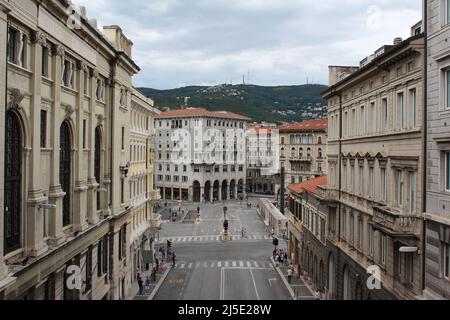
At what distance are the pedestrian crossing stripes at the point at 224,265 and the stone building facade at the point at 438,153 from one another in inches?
1493

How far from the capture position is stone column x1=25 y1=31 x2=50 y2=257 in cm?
2080

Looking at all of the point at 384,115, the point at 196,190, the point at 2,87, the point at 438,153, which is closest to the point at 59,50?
the point at 2,87

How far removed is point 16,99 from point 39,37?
11.3 ft

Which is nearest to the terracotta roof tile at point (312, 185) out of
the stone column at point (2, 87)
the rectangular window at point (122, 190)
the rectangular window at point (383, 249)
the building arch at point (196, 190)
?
the rectangular window at point (122, 190)

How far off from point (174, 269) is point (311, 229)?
664 inches

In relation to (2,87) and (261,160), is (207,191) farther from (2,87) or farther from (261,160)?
(2,87)

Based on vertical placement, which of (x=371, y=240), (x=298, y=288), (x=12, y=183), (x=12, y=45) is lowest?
(x=298, y=288)

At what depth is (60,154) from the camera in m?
25.7

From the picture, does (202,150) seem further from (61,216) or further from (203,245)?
(61,216)

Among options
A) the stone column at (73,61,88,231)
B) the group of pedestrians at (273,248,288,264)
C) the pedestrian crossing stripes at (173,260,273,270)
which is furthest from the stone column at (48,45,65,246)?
the group of pedestrians at (273,248,288,264)

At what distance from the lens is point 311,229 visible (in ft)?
158

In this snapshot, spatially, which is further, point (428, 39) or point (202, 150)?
point (202, 150)
